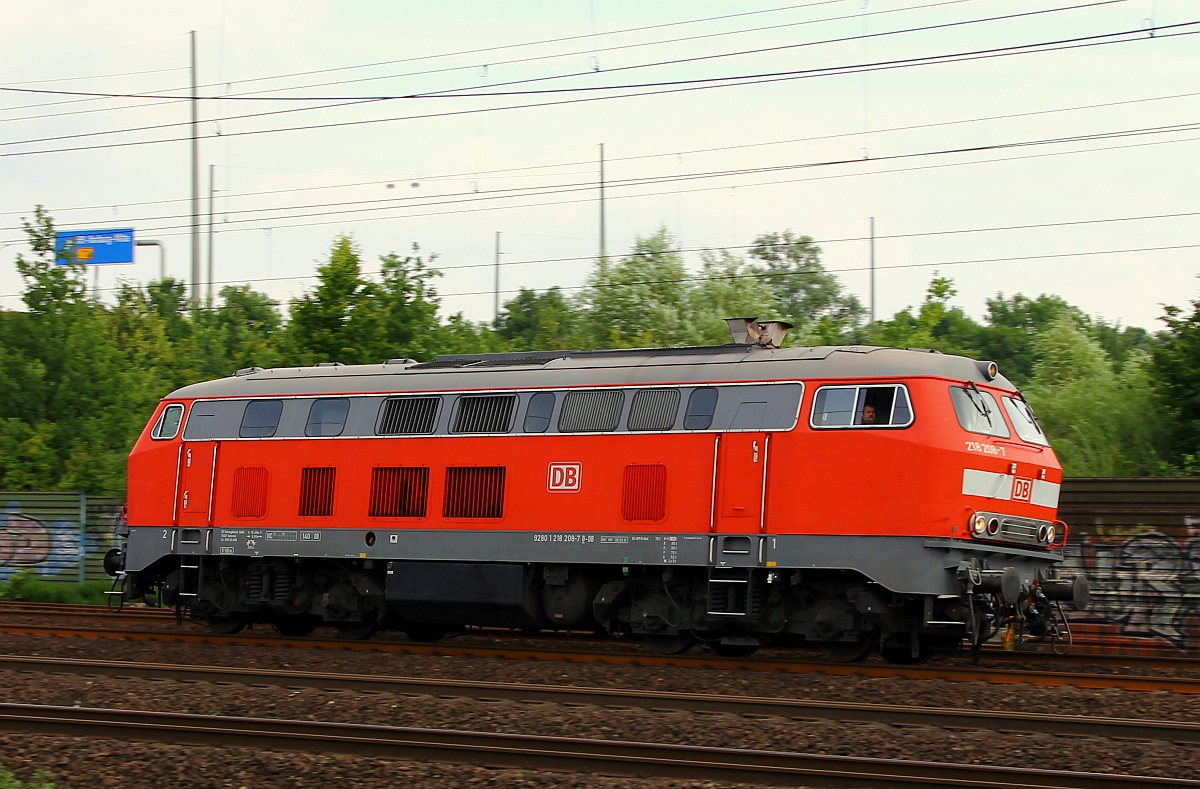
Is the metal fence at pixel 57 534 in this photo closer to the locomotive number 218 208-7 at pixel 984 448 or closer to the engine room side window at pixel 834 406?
the engine room side window at pixel 834 406

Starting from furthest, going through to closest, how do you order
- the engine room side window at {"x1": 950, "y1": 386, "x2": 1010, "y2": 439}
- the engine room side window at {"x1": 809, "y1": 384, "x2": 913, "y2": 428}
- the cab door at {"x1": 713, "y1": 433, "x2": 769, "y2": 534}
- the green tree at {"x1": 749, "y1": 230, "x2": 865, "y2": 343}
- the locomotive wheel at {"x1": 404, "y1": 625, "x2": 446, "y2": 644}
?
the green tree at {"x1": 749, "y1": 230, "x2": 865, "y2": 343}, the locomotive wheel at {"x1": 404, "y1": 625, "x2": 446, "y2": 644}, the cab door at {"x1": 713, "y1": 433, "x2": 769, "y2": 534}, the engine room side window at {"x1": 950, "y1": 386, "x2": 1010, "y2": 439}, the engine room side window at {"x1": 809, "y1": 384, "x2": 913, "y2": 428}

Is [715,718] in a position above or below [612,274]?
below

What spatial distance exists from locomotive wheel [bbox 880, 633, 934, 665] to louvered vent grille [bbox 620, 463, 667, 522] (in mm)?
3129

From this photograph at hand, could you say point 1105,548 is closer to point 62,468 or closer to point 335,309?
point 335,309

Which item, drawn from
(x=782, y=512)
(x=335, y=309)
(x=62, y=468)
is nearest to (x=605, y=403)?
(x=782, y=512)

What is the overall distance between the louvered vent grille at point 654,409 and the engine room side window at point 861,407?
1.86 meters

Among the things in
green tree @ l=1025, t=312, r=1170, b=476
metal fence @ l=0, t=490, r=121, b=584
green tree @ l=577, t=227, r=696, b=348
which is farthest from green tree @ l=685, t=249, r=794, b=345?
metal fence @ l=0, t=490, r=121, b=584

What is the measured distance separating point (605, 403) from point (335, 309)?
54.0 feet

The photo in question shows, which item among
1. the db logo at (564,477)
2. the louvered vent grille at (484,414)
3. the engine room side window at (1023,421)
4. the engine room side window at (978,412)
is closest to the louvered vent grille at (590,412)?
the db logo at (564,477)

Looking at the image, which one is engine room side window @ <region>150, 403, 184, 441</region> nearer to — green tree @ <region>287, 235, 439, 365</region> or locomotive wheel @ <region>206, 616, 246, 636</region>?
locomotive wheel @ <region>206, 616, 246, 636</region>

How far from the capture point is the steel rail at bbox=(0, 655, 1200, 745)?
11047 mm

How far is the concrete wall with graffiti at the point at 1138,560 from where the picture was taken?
1859cm

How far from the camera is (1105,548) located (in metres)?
19.3

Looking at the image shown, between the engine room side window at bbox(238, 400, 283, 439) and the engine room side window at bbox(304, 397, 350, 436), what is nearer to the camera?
the engine room side window at bbox(304, 397, 350, 436)
